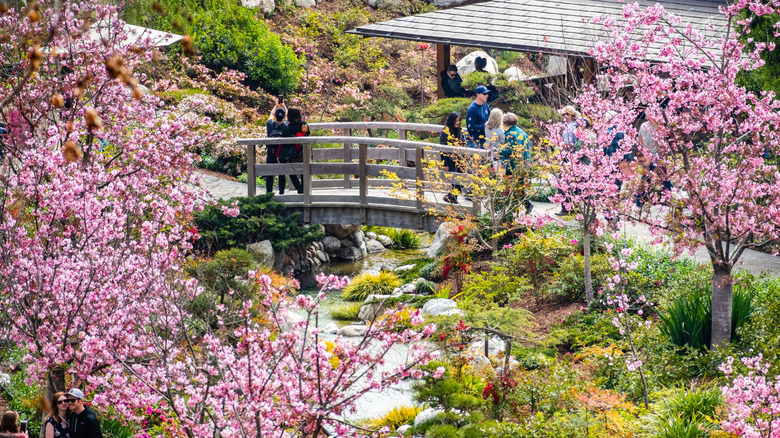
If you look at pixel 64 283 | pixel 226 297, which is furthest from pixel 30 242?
pixel 226 297

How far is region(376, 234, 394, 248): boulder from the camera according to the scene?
16.5m

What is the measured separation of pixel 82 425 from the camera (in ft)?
20.7

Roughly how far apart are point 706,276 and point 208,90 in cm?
1484

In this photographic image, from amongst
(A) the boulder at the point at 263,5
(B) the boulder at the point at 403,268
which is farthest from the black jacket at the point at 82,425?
(A) the boulder at the point at 263,5

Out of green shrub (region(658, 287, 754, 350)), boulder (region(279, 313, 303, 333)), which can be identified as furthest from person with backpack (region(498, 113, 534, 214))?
green shrub (region(658, 287, 754, 350))

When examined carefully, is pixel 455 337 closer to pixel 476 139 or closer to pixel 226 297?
pixel 226 297

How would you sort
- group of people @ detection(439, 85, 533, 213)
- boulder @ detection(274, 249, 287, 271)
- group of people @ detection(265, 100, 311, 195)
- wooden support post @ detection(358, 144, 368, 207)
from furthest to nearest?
group of people @ detection(265, 100, 311, 195) < wooden support post @ detection(358, 144, 368, 207) < boulder @ detection(274, 249, 287, 271) < group of people @ detection(439, 85, 533, 213)

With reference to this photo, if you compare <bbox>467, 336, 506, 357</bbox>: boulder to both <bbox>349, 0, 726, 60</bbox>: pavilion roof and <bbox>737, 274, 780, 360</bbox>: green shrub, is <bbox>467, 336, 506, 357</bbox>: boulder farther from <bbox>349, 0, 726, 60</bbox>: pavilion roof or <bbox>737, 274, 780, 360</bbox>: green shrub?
<bbox>349, 0, 726, 60</bbox>: pavilion roof

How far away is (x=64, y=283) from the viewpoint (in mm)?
6426

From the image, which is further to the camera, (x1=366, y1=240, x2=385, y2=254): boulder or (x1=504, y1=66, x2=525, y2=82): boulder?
(x1=504, y1=66, x2=525, y2=82): boulder

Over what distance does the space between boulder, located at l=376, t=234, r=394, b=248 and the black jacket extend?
1038cm

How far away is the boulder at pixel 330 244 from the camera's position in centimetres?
1534

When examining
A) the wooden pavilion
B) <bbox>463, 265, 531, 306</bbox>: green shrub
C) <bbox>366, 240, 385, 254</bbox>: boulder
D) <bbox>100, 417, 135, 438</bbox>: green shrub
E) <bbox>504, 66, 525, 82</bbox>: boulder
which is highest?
the wooden pavilion

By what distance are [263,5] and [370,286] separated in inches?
663
